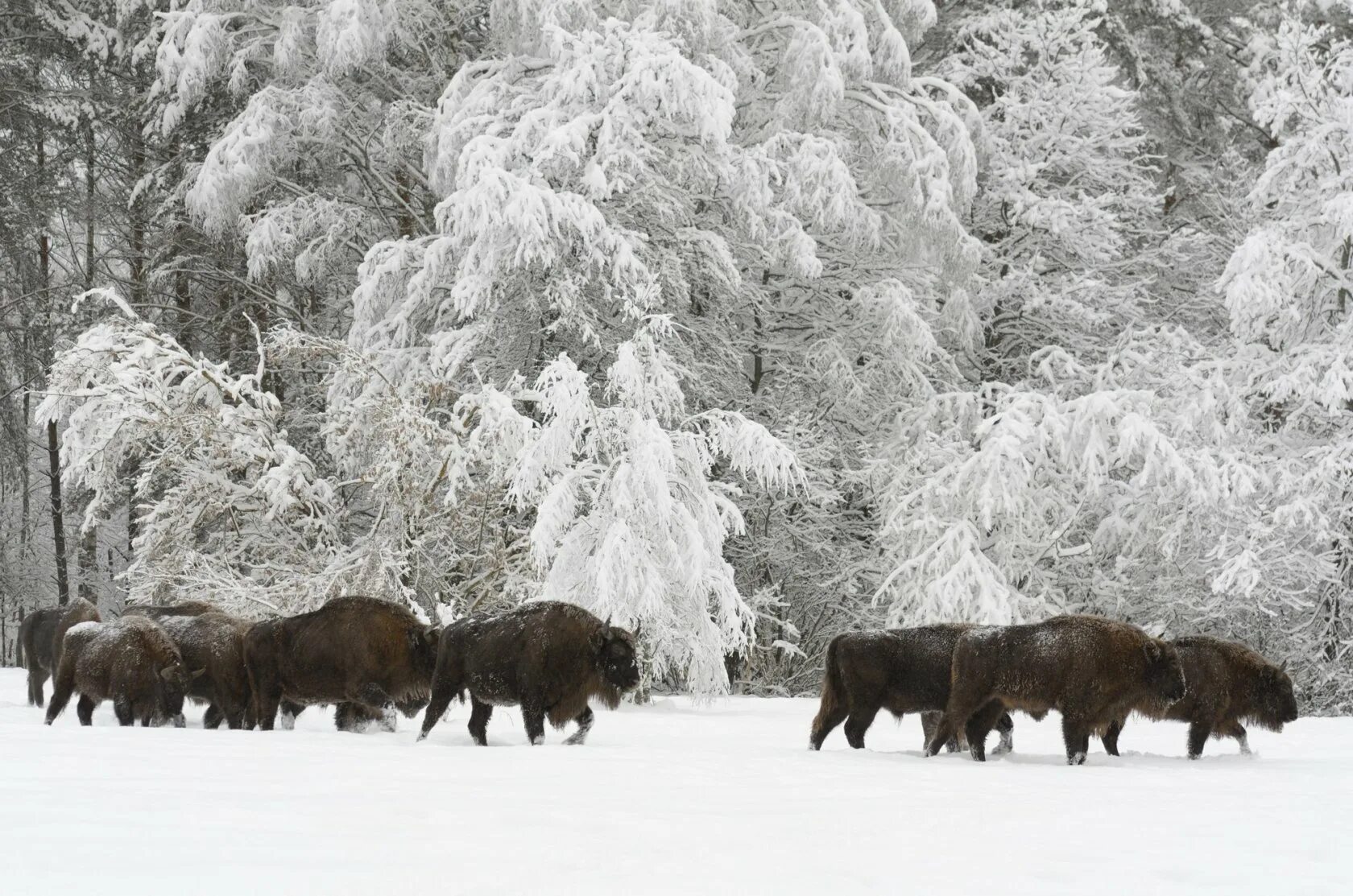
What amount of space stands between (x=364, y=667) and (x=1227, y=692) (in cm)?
617

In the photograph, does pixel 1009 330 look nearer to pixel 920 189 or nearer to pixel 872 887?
pixel 920 189

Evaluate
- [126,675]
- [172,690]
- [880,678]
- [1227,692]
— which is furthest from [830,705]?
[126,675]

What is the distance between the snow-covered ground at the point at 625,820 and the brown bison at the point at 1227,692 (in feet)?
2.43

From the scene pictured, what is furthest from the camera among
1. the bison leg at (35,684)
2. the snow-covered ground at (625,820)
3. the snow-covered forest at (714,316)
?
the snow-covered forest at (714,316)

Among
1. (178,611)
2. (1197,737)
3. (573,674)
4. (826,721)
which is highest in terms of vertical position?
(178,611)

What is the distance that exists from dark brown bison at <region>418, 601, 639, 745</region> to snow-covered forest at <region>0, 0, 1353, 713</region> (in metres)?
4.32

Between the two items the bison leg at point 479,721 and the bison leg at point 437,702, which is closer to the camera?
the bison leg at point 479,721

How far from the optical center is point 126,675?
959 cm

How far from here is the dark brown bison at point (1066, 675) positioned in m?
8.98

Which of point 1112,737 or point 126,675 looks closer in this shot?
point 1112,737

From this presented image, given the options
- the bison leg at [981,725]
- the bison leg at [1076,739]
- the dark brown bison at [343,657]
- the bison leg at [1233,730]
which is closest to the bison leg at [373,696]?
the dark brown bison at [343,657]

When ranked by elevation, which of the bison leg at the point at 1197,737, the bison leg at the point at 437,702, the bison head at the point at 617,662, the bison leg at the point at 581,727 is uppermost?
the bison head at the point at 617,662

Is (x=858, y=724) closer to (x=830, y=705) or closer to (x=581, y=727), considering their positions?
(x=830, y=705)

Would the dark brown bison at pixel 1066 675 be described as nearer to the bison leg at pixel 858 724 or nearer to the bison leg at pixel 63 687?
the bison leg at pixel 858 724
